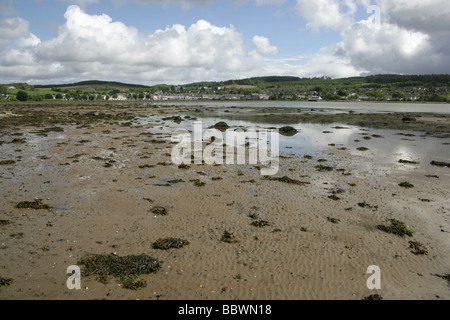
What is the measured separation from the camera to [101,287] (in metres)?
5.68

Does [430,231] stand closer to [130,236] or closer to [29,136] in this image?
[130,236]

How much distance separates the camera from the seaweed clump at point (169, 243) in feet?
23.8

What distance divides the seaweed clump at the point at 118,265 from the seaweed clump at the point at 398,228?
670 cm

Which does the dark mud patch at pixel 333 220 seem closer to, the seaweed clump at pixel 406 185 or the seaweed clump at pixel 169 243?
the seaweed clump at pixel 169 243

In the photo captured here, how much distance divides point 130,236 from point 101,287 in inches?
85.7

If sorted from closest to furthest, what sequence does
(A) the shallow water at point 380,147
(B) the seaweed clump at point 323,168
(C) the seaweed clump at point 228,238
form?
(C) the seaweed clump at point 228,238 → (B) the seaweed clump at point 323,168 → (A) the shallow water at point 380,147

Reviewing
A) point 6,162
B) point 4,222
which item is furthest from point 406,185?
point 6,162

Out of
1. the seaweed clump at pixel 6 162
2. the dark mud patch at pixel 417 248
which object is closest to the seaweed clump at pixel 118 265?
the dark mud patch at pixel 417 248

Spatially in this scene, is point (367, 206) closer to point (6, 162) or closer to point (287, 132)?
point (6, 162)

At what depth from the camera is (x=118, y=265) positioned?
20.9 ft

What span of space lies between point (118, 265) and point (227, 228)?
3.29 meters

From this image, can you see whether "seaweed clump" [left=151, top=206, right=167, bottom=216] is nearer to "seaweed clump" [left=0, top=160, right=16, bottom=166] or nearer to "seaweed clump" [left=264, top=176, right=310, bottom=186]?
"seaweed clump" [left=264, top=176, right=310, bottom=186]

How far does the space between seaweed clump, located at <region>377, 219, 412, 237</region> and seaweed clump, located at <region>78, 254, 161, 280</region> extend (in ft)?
22.0
